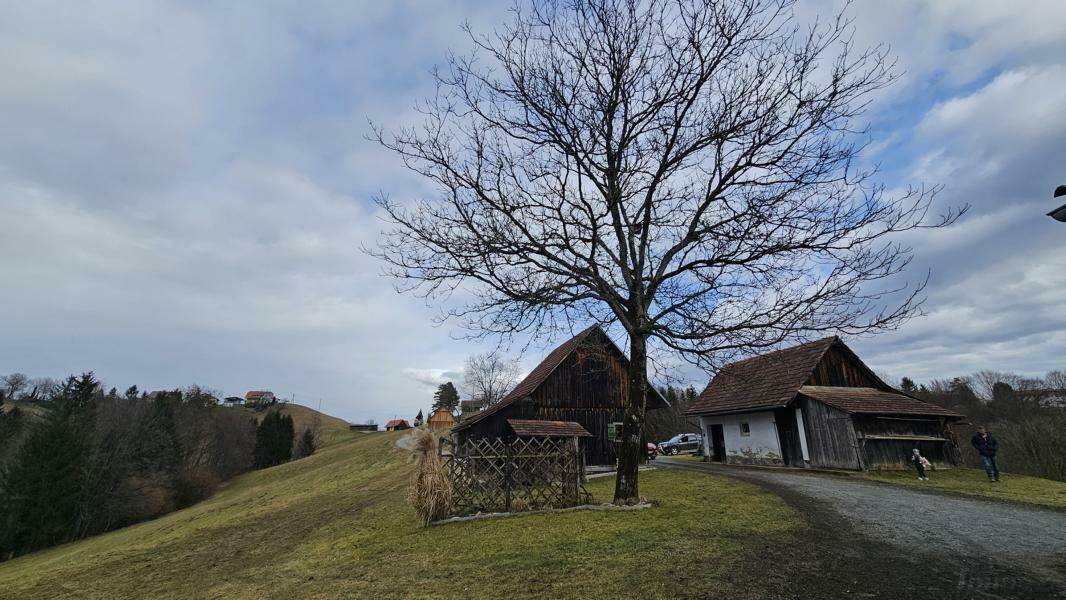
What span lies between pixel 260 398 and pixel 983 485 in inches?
5870

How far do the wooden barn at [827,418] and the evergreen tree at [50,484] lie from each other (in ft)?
164

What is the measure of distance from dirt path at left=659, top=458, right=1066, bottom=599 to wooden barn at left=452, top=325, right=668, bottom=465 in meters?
14.0

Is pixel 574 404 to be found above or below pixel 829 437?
above

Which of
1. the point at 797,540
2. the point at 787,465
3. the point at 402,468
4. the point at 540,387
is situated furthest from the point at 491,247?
the point at 402,468

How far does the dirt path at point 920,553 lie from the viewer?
5.66 metres

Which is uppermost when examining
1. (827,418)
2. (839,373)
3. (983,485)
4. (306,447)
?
(839,373)

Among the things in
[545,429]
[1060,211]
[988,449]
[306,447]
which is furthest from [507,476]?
[306,447]

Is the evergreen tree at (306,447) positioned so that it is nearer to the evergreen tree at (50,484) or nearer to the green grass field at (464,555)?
the evergreen tree at (50,484)

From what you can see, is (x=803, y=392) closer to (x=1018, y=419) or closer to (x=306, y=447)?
(x=1018, y=419)

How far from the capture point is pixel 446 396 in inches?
4232

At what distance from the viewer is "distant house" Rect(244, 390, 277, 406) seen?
417 ft

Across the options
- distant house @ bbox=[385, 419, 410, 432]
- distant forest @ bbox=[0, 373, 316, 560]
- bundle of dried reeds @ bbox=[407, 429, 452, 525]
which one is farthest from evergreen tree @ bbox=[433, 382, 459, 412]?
bundle of dried reeds @ bbox=[407, 429, 452, 525]

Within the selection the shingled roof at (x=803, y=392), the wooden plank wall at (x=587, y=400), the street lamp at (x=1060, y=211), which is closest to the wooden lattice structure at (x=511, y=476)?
the shingled roof at (x=803, y=392)

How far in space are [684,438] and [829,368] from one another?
76.3 feet
